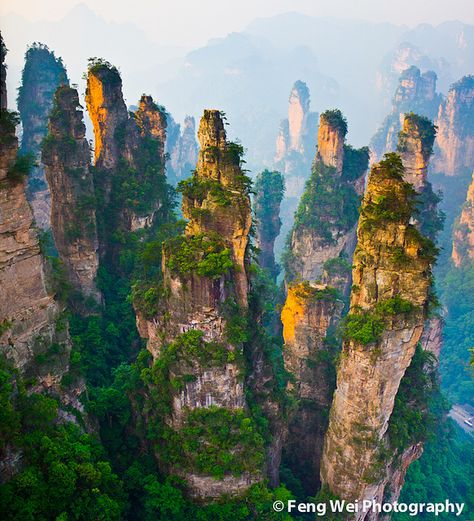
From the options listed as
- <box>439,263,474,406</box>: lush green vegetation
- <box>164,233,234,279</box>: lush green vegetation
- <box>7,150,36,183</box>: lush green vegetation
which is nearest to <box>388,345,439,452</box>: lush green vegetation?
<box>164,233,234,279</box>: lush green vegetation

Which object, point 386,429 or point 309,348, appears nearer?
point 386,429

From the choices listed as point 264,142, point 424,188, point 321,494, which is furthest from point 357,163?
point 264,142

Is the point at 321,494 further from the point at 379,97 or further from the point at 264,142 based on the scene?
the point at 379,97

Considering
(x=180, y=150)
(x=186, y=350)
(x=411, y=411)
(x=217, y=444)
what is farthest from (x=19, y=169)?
(x=180, y=150)

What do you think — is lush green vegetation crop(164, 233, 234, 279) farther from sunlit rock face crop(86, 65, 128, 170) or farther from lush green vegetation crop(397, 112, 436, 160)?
lush green vegetation crop(397, 112, 436, 160)

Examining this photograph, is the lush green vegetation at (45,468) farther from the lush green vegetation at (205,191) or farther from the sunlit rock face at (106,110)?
the sunlit rock face at (106,110)
